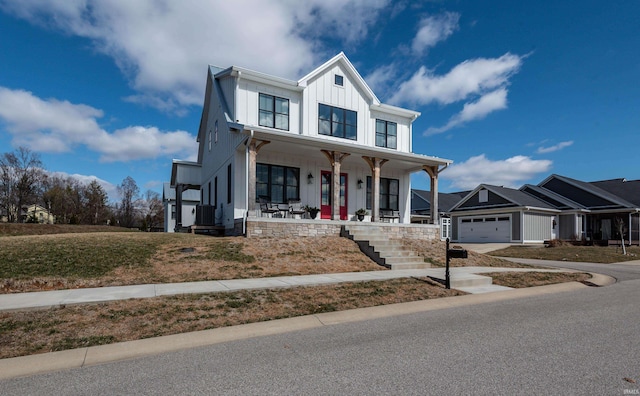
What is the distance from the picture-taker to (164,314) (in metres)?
5.95

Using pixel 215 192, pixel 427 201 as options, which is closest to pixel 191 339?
pixel 215 192

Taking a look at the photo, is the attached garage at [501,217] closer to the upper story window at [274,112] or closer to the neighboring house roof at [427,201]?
the neighboring house roof at [427,201]

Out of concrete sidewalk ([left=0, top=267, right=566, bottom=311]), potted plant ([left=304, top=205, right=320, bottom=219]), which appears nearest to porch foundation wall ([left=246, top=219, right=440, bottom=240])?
potted plant ([left=304, top=205, right=320, bottom=219])

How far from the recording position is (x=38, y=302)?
6223 millimetres

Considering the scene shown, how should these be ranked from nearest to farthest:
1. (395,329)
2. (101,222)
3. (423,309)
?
(395,329)
(423,309)
(101,222)

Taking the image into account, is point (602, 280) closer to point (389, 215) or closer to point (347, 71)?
point (389, 215)

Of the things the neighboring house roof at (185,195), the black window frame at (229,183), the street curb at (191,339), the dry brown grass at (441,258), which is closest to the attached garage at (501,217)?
the dry brown grass at (441,258)

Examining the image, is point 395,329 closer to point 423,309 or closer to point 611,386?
point 423,309

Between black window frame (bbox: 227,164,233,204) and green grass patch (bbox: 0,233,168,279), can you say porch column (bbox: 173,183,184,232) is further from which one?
green grass patch (bbox: 0,233,168,279)

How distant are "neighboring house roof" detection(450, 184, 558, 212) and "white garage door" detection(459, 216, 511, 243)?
1047 millimetres

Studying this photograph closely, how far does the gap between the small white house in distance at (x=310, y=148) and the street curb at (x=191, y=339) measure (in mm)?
7426

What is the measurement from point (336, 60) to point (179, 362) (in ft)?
52.3

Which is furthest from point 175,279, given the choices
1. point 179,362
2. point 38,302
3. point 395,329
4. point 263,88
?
point 263,88

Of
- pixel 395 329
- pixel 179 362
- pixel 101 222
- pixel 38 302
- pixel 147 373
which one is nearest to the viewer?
pixel 147 373
